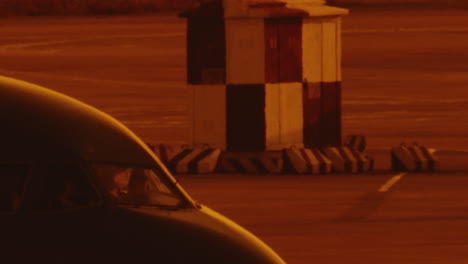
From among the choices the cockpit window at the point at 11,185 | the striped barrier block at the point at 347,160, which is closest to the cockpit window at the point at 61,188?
the cockpit window at the point at 11,185

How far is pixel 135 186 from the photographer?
12.5 feet

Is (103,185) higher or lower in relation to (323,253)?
higher

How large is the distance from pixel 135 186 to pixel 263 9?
1016cm

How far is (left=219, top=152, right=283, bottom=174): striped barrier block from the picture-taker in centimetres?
1365

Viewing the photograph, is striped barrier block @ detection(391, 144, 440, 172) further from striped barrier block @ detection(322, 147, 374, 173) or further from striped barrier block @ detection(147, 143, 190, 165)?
striped barrier block @ detection(147, 143, 190, 165)

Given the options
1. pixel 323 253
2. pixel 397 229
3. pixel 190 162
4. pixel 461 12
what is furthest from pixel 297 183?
pixel 461 12

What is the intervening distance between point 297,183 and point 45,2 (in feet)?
144

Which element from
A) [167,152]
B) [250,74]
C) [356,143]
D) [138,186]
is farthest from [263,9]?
[138,186]

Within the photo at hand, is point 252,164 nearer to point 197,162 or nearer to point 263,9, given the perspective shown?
point 197,162

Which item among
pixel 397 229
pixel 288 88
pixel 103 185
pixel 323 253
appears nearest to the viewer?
pixel 103 185

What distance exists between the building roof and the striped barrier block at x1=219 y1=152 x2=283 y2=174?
3.80ft

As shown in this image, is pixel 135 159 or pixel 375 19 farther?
pixel 375 19

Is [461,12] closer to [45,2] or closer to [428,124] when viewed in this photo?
[45,2]

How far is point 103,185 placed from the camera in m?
3.67
